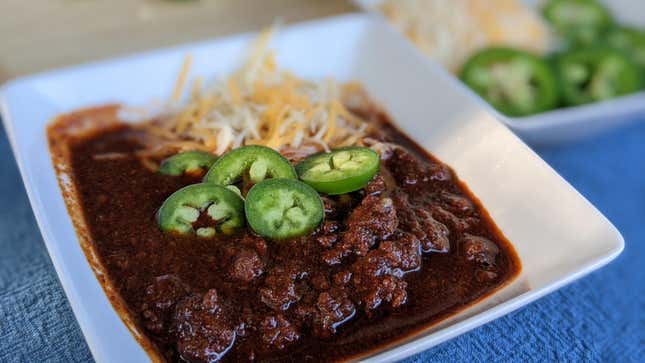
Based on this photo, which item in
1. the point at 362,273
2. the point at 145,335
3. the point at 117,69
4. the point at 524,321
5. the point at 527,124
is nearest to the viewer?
the point at 145,335

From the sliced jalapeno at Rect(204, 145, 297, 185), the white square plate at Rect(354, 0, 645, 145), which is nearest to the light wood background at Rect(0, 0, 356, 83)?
the white square plate at Rect(354, 0, 645, 145)

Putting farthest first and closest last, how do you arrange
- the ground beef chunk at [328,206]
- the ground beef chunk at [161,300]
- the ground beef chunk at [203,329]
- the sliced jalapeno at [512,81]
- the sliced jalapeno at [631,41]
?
the sliced jalapeno at [631,41], the sliced jalapeno at [512,81], the ground beef chunk at [328,206], the ground beef chunk at [161,300], the ground beef chunk at [203,329]

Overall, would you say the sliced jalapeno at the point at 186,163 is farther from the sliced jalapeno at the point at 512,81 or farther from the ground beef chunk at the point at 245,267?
the sliced jalapeno at the point at 512,81

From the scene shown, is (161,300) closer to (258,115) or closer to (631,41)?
(258,115)

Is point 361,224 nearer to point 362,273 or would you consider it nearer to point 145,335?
point 362,273

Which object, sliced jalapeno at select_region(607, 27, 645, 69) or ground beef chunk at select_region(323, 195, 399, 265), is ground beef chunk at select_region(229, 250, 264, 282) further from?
sliced jalapeno at select_region(607, 27, 645, 69)

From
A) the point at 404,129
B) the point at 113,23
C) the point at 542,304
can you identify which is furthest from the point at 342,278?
the point at 113,23

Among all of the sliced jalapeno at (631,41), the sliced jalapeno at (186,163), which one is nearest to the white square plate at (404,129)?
the sliced jalapeno at (186,163)

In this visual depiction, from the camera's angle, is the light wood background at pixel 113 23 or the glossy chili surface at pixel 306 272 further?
the light wood background at pixel 113 23

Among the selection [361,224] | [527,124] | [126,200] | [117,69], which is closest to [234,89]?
[117,69]
